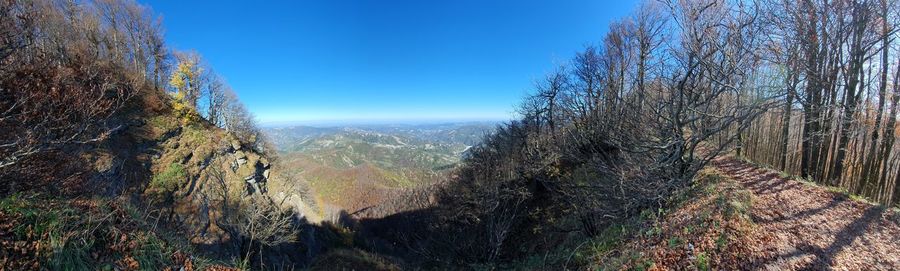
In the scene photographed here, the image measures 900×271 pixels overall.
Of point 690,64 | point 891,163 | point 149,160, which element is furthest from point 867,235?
point 149,160

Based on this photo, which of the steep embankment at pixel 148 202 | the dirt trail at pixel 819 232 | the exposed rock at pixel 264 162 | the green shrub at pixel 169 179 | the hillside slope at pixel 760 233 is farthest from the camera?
the exposed rock at pixel 264 162

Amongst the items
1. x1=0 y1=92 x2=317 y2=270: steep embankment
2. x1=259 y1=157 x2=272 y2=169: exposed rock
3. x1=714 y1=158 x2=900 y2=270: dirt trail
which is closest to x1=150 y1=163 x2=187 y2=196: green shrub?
x1=0 y1=92 x2=317 y2=270: steep embankment

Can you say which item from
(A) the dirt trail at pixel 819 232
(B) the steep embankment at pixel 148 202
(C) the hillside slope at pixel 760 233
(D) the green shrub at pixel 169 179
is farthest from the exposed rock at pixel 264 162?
(A) the dirt trail at pixel 819 232

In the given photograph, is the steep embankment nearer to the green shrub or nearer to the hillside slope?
the green shrub

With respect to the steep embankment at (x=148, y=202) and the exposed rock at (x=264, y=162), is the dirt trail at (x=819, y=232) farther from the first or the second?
the exposed rock at (x=264, y=162)

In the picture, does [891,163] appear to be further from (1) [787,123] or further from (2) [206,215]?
(2) [206,215]

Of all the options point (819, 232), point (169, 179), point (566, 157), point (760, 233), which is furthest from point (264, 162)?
point (819, 232)

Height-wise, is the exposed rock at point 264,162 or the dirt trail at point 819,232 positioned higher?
the dirt trail at point 819,232
